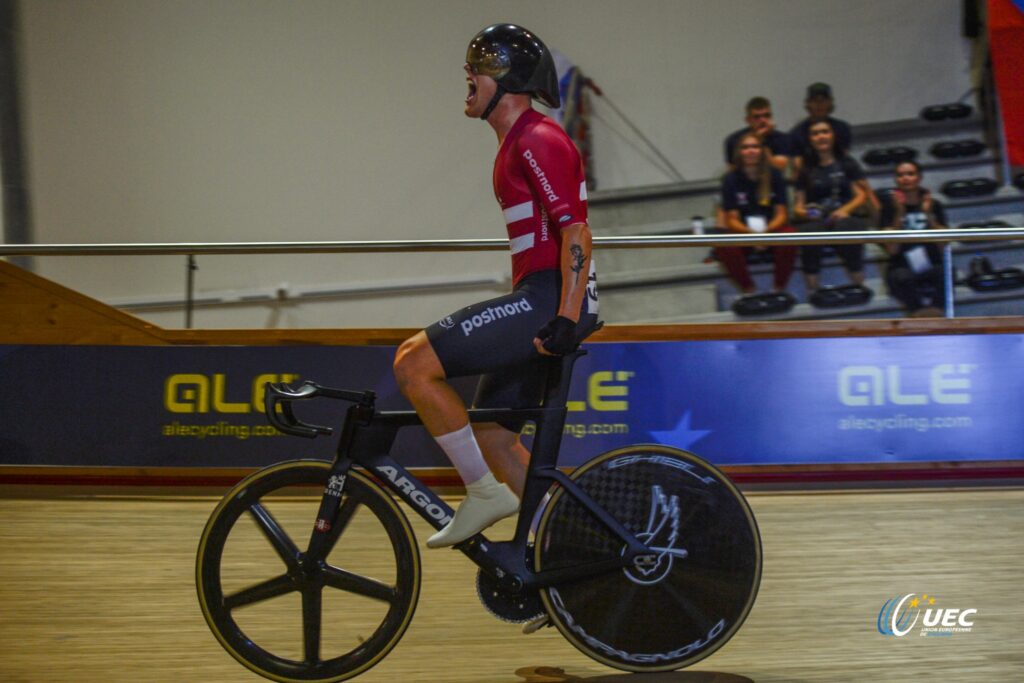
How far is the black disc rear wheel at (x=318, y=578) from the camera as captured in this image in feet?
8.84

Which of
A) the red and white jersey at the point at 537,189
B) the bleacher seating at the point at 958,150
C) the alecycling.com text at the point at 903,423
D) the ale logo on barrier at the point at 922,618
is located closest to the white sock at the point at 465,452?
the red and white jersey at the point at 537,189

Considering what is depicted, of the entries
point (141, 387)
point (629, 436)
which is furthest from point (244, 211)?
point (629, 436)

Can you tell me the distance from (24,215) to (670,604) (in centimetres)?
590

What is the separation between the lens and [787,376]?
5348 millimetres

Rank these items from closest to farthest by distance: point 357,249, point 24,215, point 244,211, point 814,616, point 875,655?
1. point 875,655
2. point 814,616
3. point 357,249
4. point 24,215
5. point 244,211

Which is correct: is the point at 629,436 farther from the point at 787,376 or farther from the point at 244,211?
the point at 244,211

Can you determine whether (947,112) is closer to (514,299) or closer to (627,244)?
(627,244)

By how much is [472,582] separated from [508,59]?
79.2 inches

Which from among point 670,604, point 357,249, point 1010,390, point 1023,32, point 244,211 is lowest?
point 670,604

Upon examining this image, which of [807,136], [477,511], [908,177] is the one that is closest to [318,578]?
[477,511]

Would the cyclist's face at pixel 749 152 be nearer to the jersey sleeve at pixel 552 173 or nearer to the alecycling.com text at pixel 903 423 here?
the alecycling.com text at pixel 903 423

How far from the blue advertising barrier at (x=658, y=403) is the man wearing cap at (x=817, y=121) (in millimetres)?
2352

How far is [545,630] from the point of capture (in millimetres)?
3410

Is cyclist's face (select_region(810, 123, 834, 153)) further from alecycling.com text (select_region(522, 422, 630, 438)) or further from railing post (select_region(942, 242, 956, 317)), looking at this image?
alecycling.com text (select_region(522, 422, 630, 438))
